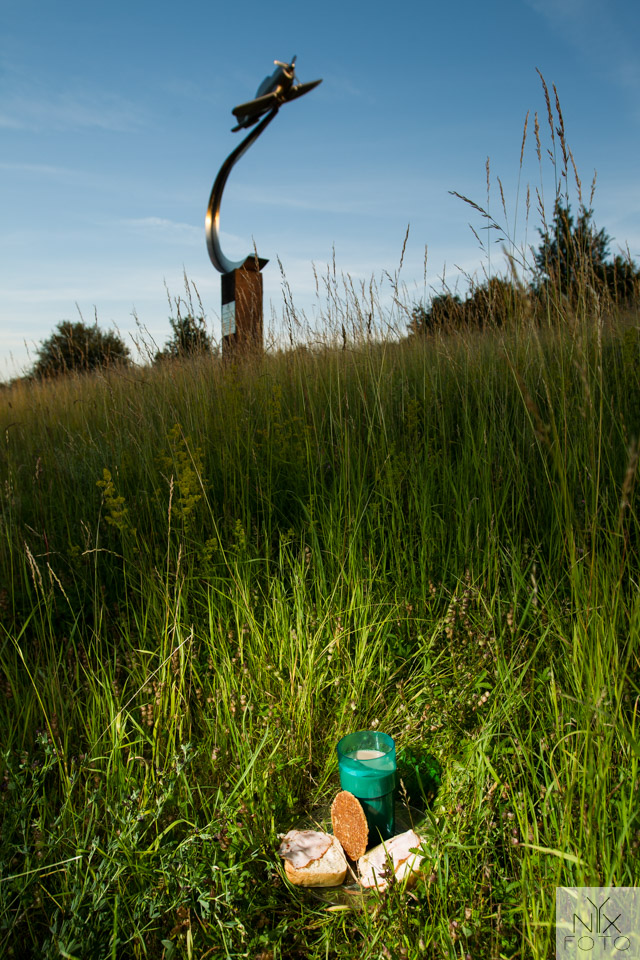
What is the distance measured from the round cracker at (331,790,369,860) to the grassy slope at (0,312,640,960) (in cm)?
12

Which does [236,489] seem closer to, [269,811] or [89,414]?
[269,811]

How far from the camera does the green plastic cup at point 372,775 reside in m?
1.25

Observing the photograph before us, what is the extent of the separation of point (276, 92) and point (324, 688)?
21.4 feet

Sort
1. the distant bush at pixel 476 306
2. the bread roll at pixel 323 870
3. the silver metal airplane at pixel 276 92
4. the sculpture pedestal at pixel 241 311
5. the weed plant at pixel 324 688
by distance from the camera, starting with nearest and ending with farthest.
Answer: the weed plant at pixel 324 688 < the bread roll at pixel 323 870 < the distant bush at pixel 476 306 < the sculpture pedestal at pixel 241 311 < the silver metal airplane at pixel 276 92

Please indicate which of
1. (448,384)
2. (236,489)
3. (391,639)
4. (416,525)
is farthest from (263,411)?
(391,639)

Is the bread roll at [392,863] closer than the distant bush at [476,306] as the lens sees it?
Yes

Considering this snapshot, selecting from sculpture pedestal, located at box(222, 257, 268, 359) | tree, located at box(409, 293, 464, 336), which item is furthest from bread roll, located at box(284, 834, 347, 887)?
sculpture pedestal, located at box(222, 257, 268, 359)

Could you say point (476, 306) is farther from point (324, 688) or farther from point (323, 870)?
point (323, 870)

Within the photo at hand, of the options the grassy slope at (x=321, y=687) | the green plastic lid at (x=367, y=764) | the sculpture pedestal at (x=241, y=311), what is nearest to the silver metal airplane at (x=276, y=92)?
the sculpture pedestal at (x=241, y=311)

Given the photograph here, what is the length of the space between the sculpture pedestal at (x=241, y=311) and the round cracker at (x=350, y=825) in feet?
10.8

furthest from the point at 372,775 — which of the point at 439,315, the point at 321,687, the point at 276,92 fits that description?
the point at 276,92

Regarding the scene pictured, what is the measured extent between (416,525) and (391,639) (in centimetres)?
52

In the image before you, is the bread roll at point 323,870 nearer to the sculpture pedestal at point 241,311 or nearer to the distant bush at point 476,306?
the distant bush at point 476,306

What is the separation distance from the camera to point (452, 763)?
54.0 inches
